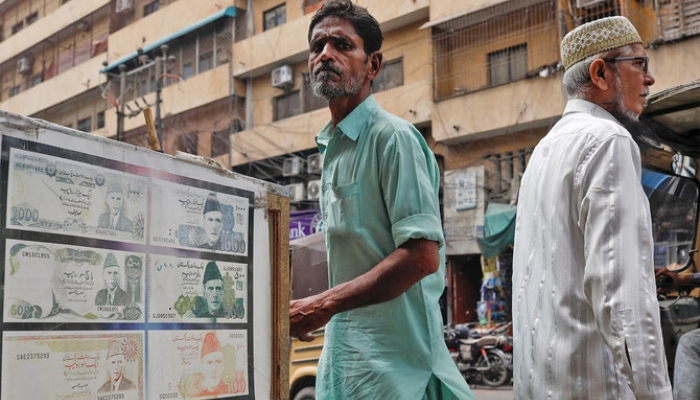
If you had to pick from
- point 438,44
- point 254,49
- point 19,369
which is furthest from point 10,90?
point 19,369

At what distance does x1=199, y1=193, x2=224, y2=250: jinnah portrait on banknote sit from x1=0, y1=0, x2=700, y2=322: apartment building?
13.6 metres

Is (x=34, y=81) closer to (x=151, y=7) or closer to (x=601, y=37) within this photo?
(x=151, y=7)

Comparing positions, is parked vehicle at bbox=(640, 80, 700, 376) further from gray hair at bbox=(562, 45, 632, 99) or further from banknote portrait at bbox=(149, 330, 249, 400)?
banknote portrait at bbox=(149, 330, 249, 400)

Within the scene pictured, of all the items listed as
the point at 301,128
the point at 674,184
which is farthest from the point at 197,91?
the point at 674,184

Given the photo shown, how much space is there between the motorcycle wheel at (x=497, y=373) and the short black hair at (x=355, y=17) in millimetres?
10997

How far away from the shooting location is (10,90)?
117ft

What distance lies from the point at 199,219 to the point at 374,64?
82 centimetres

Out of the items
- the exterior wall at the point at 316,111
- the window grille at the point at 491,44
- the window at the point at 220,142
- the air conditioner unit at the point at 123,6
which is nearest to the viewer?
the window grille at the point at 491,44

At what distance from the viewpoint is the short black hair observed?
2273 millimetres

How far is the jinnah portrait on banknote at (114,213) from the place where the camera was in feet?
5.18

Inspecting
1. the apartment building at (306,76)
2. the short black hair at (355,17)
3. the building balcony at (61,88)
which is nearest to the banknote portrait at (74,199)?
the short black hair at (355,17)

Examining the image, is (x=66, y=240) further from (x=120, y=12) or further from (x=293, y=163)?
(x=120, y=12)

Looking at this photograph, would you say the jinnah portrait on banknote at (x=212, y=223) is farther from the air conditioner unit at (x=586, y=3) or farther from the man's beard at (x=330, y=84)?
the air conditioner unit at (x=586, y=3)

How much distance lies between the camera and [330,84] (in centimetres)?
224
